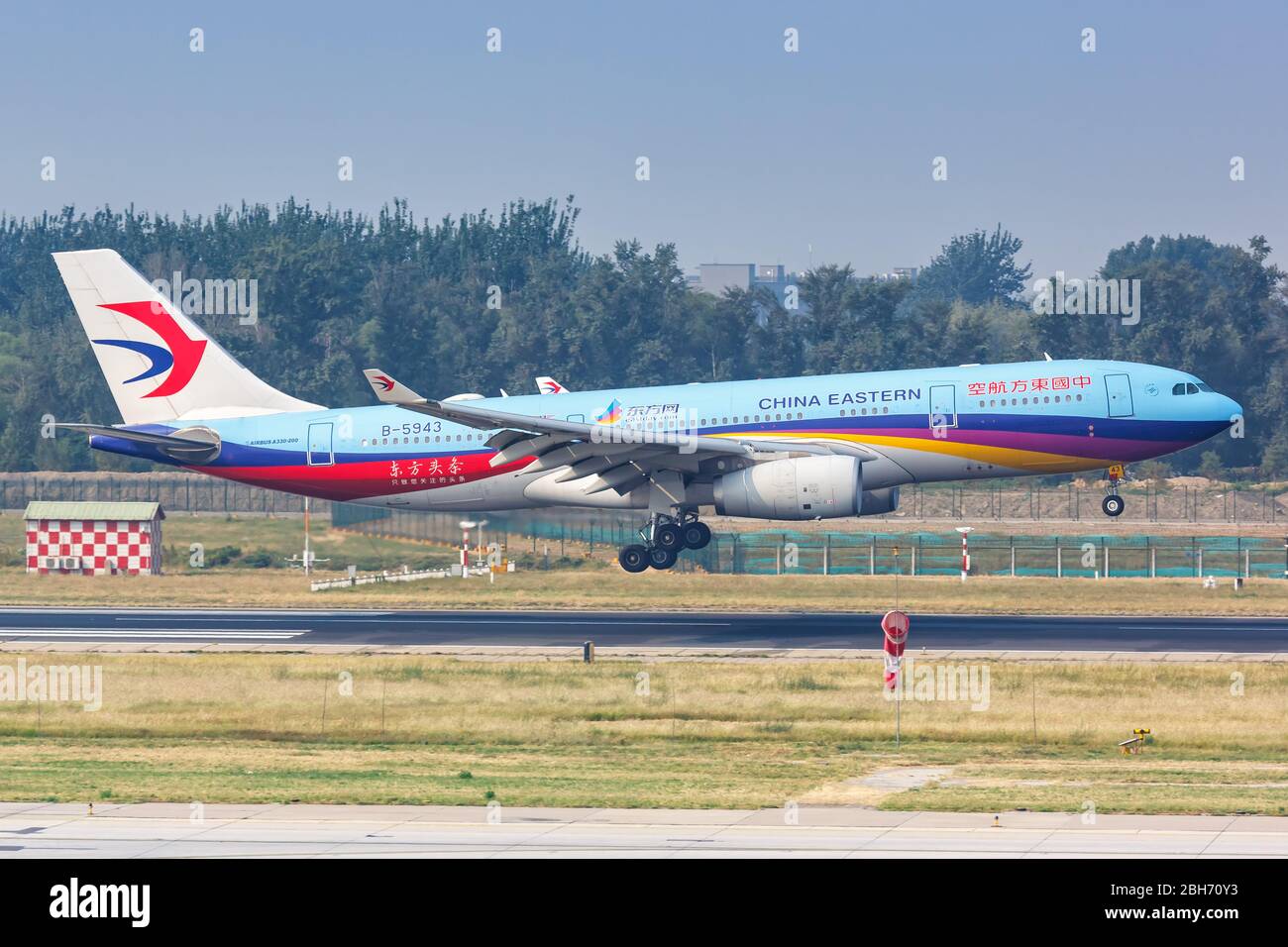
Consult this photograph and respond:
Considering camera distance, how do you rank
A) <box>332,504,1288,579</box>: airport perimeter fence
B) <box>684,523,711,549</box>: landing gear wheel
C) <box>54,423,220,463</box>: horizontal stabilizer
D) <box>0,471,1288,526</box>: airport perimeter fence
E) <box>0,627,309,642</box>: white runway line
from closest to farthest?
<box>0,627,309,642</box>: white runway line, <box>684,523,711,549</box>: landing gear wheel, <box>54,423,220,463</box>: horizontal stabilizer, <box>332,504,1288,579</box>: airport perimeter fence, <box>0,471,1288,526</box>: airport perimeter fence

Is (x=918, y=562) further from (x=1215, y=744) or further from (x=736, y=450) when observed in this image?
(x=1215, y=744)

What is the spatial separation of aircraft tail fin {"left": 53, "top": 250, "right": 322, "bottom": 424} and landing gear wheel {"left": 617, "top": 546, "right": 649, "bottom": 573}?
1249cm

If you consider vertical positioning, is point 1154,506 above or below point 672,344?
below

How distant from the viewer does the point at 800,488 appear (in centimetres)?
4775

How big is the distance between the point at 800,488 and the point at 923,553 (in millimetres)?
24885

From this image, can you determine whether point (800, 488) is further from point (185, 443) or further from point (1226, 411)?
point (185, 443)

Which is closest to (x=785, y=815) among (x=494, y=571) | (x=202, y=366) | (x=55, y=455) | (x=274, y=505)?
(x=202, y=366)

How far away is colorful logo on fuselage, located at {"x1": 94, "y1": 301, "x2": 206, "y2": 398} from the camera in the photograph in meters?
54.4

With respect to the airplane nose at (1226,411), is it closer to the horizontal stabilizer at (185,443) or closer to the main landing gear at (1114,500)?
the main landing gear at (1114,500)

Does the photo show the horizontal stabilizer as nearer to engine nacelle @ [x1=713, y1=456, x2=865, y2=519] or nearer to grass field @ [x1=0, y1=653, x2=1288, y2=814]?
grass field @ [x1=0, y1=653, x2=1288, y2=814]

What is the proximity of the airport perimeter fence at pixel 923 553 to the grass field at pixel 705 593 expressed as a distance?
2.31 m

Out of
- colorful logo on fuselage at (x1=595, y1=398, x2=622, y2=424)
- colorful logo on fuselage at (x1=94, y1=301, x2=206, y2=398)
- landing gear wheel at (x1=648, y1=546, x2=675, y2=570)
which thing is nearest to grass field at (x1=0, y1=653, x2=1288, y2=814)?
landing gear wheel at (x1=648, y1=546, x2=675, y2=570)

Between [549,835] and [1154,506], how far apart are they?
72213 millimetres

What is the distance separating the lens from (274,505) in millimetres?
89250
